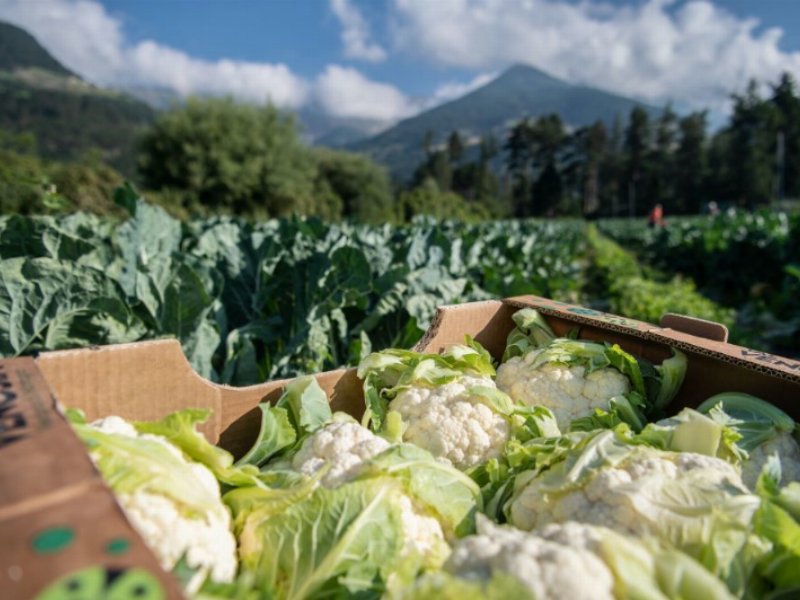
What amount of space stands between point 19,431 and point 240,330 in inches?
89.4

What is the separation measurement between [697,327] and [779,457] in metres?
0.63

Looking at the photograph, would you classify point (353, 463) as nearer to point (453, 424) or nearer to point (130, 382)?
point (453, 424)

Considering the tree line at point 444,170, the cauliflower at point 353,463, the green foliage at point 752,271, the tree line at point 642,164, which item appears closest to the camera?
the cauliflower at point 353,463

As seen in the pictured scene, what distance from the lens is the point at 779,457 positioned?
1.34 meters

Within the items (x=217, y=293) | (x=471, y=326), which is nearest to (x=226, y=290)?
(x=217, y=293)

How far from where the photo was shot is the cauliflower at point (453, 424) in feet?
4.83

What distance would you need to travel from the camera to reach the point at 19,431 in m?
0.81

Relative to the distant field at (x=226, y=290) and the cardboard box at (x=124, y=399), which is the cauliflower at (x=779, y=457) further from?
the distant field at (x=226, y=290)

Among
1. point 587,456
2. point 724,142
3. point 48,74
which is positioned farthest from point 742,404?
point 48,74

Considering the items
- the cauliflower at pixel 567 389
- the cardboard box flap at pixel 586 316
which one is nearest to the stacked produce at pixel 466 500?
the cauliflower at pixel 567 389

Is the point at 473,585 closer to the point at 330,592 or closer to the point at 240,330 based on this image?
the point at 330,592

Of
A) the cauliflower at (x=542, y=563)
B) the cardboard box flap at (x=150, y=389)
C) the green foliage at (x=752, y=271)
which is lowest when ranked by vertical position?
the green foliage at (x=752, y=271)

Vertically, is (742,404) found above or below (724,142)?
below

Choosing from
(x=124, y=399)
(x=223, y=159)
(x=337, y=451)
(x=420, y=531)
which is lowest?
(x=420, y=531)
